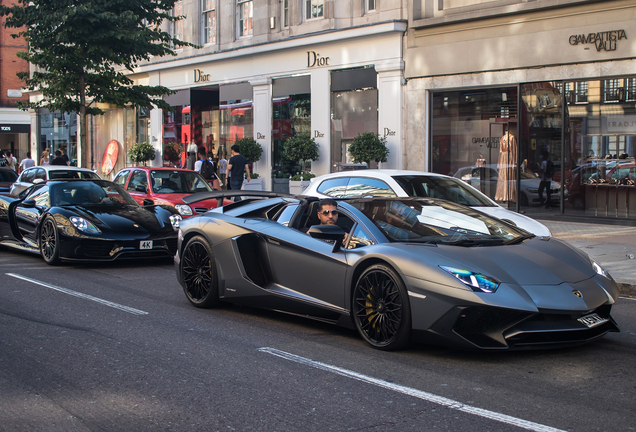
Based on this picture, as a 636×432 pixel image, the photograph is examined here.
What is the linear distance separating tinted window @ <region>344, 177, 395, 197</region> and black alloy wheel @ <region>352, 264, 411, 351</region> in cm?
512

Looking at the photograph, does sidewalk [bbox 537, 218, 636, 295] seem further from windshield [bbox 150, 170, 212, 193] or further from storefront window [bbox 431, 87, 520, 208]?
windshield [bbox 150, 170, 212, 193]

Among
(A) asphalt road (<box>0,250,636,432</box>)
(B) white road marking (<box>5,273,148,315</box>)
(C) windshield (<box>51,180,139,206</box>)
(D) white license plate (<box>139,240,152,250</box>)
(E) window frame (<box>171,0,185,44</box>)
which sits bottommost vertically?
(A) asphalt road (<box>0,250,636,432</box>)

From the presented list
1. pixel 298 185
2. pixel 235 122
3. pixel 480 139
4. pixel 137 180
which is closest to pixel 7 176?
pixel 137 180

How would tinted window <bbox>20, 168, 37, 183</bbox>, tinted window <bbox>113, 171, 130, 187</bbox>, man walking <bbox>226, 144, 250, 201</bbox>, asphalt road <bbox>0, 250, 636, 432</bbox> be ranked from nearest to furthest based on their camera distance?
asphalt road <bbox>0, 250, 636, 432</bbox>, tinted window <bbox>20, 168, 37, 183</bbox>, tinted window <bbox>113, 171, 130, 187</bbox>, man walking <bbox>226, 144, 250, 201</bbox>

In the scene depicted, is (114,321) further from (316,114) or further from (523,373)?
(316,114)

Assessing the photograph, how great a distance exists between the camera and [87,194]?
39.1 ft

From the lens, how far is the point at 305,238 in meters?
6.47

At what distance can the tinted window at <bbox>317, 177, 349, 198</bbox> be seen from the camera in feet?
37.5

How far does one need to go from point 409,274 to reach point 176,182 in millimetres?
10802

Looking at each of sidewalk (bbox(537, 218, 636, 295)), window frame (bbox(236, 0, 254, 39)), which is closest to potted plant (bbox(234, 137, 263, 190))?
window frame (bbox(236, 0, 254, 39))

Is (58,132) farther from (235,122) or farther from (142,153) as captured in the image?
(235,122)

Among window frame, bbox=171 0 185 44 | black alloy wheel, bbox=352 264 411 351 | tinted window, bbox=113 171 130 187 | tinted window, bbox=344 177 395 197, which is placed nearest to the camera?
black alloy wheel, bbox=352 264 411 351

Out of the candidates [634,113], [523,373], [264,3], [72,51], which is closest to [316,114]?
[264,3]

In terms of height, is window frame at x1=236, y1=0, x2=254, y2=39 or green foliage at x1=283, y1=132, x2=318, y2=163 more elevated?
window frame at x1=236, y1=0, x2=254, y2=39
